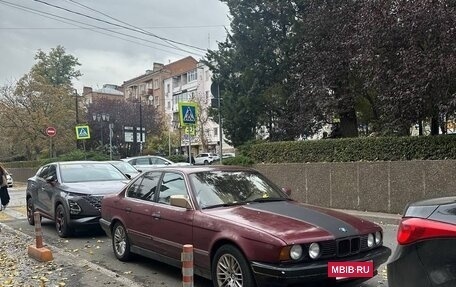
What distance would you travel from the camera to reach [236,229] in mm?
5078

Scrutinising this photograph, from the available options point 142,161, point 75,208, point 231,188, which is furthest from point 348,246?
point 142,161

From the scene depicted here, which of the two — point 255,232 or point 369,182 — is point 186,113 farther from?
point 255,232

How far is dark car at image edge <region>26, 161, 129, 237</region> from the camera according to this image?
9.57 metres

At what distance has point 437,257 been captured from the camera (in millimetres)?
2928

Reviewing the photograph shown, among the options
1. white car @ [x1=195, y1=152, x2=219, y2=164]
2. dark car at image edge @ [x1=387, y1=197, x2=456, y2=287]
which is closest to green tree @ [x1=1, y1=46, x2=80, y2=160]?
white car @ [x1=195, y1=152, x2=219, y2=164]

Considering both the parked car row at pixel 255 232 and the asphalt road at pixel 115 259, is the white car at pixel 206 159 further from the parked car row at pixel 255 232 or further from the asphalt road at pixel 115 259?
the parked car row at pixel 255 232

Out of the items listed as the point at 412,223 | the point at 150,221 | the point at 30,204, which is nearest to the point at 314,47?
the point at 30,204

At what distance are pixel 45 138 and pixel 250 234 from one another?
39118 mm

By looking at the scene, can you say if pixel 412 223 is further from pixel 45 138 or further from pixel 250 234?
pixel 45 138

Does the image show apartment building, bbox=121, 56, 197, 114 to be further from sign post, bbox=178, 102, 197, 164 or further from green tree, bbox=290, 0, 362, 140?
sign post, bbox=178, 102, 197, 164

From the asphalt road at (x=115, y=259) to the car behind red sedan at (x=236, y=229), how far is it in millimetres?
280

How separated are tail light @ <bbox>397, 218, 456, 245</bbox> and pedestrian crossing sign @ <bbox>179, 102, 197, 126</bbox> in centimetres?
1025

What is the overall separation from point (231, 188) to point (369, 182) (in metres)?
6.89

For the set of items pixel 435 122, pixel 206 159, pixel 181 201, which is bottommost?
pixel 206 159
